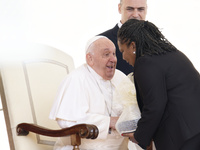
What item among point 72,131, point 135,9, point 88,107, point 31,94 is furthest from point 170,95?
point 135,9

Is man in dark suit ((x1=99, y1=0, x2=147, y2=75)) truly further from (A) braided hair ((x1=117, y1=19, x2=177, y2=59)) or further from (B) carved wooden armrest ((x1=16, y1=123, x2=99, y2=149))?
(A) braided hair ((x1=117, y1=19, x2=177, y2=59))

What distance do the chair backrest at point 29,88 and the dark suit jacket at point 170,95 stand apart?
1.17 metres

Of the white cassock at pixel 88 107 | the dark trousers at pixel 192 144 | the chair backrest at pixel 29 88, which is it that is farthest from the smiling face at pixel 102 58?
the dark trousers at pixel 192 144

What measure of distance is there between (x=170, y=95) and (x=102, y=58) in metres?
1.00

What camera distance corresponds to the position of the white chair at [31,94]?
2.69 meters

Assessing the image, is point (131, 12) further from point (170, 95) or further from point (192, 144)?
point (192, 144)

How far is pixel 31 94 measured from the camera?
116 inches

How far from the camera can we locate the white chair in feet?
8.84

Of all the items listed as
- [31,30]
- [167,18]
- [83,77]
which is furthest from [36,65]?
[167,18]

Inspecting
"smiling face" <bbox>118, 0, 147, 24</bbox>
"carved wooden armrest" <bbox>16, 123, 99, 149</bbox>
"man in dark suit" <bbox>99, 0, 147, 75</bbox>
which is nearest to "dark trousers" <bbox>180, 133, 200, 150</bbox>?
"carved wooden armrest" <bbox>16, 123, 99, 149</bbox>

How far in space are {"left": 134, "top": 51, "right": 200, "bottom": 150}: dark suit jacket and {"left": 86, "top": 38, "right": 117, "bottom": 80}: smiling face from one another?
→ 866 mm

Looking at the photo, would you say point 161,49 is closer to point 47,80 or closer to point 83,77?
point 83,77

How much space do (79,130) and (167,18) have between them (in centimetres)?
332

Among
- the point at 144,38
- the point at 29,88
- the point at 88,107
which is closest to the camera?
the point at 144,38
